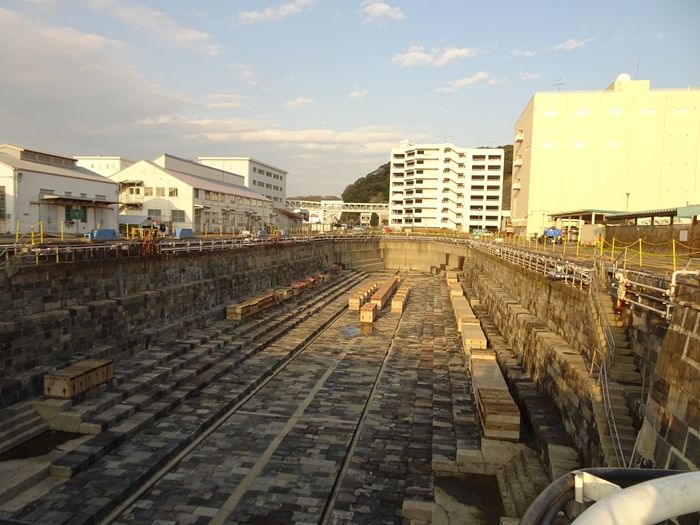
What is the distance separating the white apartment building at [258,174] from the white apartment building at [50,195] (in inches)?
1712

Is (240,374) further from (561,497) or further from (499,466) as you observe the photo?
(561,497)

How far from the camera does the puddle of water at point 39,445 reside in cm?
1275

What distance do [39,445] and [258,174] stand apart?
3156 inches

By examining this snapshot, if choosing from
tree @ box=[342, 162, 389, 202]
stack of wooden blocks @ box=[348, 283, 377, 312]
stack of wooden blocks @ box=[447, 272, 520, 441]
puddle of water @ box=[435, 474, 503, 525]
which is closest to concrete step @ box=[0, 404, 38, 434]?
puddle of water @ box=[435, 474, 503, 525]

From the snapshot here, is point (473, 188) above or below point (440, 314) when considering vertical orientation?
above

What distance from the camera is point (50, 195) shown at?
34.9 meters

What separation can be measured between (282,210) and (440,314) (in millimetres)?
53572

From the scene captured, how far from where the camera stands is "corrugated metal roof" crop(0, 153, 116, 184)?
3349 cm

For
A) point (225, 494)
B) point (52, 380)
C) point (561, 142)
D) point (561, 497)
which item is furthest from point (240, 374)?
point (561, 142)

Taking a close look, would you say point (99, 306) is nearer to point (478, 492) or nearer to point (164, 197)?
point (478, 492)

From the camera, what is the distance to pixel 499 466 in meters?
12.6

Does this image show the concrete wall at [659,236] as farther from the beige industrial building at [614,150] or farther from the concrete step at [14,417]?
the concrete step at [14,417]

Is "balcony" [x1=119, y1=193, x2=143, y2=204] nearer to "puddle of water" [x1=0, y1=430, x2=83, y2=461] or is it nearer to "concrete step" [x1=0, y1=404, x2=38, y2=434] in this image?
"concrete step" [x1=0, y1=404, x2=38, y2=434]

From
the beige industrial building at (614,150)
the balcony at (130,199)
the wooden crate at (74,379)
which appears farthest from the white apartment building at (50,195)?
the beige industrial building at (614,150)
